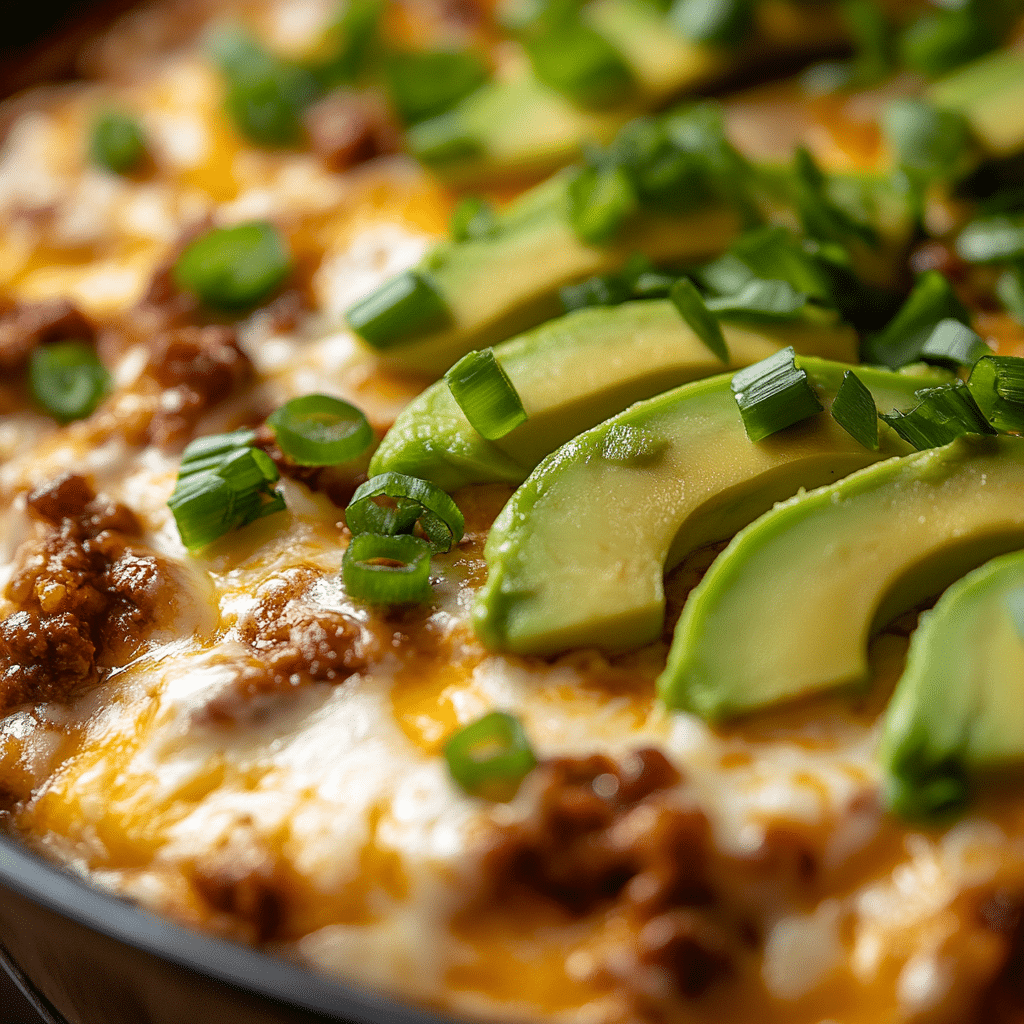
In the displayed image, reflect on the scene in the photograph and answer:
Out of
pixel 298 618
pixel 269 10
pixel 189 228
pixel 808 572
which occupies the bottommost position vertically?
pixel 808 572

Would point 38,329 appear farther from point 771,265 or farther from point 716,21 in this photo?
point 716,21

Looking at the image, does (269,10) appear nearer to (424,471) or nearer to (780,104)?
(780,104)

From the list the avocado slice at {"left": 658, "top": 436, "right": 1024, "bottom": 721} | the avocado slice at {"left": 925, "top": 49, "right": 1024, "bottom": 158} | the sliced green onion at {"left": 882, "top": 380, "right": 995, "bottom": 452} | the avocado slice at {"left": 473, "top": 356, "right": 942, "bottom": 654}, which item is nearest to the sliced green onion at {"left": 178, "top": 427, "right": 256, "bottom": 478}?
the avocado slice at {"left": 473, "top": 356, "right": 942, "bottom": 654}

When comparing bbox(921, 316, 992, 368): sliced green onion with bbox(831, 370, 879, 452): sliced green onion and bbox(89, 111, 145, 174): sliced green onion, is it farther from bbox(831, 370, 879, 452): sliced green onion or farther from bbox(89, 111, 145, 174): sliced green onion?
bbox(89, 111, 145, 174): sliced green onion

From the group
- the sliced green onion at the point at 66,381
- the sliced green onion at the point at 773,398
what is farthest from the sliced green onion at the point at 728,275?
the sliced green onion at the point at 66,381

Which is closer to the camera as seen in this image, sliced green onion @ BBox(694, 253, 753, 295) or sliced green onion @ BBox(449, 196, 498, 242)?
sliced green onion @ BBox(694, 253, 753, 295)

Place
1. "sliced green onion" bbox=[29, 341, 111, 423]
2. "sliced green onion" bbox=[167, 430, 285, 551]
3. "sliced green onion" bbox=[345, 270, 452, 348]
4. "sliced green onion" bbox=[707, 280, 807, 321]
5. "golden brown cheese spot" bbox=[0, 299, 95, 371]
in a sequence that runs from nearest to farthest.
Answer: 1. "sliced green onion" bbox=[167, 430, 285, 551]
2. "sliced green onion" bbox=[707, 280, 807, 321]
3. "sliced green onion" bbox=[345, 270, 452, 348]
4. "sliced green onion" bbox=[29, 341, 111, 423]
5. "golden brown cheese spot" bbox=[0, 299, 95, 371]

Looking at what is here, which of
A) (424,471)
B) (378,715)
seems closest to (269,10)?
(424,471)
